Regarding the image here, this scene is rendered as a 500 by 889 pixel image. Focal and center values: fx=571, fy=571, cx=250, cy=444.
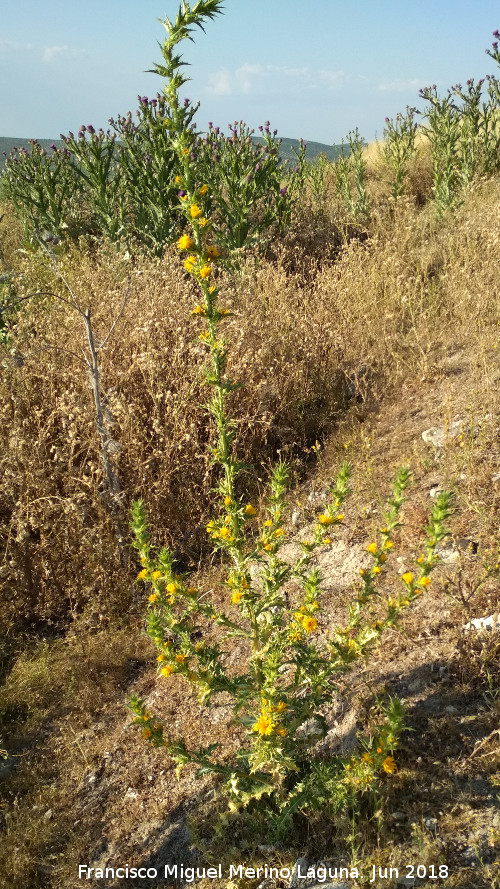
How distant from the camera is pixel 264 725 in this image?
5.49 feet

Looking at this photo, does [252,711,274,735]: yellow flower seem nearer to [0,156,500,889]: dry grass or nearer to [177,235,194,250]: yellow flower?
[0,156,500,889]: dry grass

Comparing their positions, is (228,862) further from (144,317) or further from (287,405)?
(144,317)

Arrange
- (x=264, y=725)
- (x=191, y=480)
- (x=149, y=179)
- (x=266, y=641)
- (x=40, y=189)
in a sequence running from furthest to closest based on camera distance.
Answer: (x=40, y=189) < (x=149, y=179) < (x=191, y=480) < (x=266, y=641) < (x=264, y=725)

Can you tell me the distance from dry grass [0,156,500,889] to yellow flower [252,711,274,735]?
0.48 m

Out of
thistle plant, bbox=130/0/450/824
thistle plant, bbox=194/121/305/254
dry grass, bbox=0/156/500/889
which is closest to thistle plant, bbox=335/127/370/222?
thistle plant, bbox=194/121/305/254

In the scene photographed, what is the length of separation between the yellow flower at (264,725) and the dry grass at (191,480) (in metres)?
0.48

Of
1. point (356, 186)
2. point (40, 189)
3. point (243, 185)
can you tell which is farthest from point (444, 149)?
point (40, 189)

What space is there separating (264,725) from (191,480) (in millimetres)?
1799

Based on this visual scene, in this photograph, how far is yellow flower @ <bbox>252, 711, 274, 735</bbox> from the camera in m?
1.65

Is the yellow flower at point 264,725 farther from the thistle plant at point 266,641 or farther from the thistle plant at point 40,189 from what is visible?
the thistle plant at point 40,189

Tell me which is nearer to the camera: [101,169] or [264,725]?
[264,725]

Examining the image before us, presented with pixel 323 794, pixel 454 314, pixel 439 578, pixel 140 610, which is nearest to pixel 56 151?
pixel 454 314

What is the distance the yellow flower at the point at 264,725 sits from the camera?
1.65 m

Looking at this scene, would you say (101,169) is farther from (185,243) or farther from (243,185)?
(185,243)
